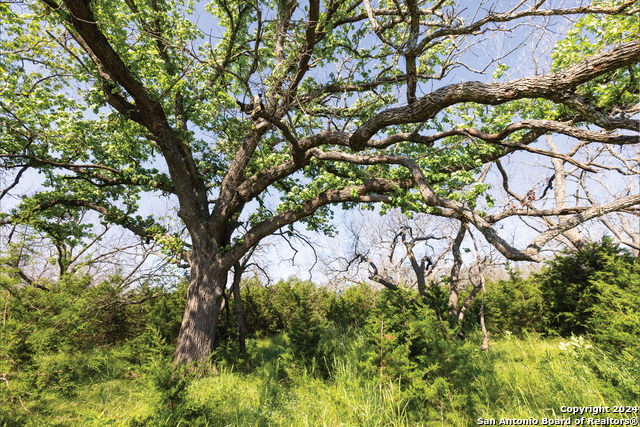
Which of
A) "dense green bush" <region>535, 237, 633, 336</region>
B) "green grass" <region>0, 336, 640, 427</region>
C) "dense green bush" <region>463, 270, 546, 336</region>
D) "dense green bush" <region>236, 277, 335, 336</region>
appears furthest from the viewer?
"dense green bush" <region>236, 277, 335, 336</region>

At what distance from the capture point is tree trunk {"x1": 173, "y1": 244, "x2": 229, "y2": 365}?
5.73 m

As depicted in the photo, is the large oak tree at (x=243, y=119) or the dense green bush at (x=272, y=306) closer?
the large oak tree at (x=243, y=119)

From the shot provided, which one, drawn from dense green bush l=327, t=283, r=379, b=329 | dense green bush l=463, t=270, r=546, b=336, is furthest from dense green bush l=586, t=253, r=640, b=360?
dense green bush l=327, t=283, r=379, b=329

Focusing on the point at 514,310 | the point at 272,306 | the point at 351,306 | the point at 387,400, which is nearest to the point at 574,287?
the point at 514,310

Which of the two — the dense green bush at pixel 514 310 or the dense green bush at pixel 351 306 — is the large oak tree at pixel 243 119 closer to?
the dense green bush at pixel 514 310

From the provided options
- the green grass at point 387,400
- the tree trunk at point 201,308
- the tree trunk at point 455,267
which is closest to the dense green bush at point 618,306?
the green grass at point 387,400

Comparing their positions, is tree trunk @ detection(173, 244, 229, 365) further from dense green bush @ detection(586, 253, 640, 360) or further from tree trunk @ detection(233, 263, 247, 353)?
dense green bush @ detection(586, 253, 640, 360)

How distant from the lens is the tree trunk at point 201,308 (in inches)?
225

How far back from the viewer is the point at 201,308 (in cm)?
595

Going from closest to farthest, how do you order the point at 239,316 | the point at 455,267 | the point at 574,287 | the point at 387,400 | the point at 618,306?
1. the point at 387,400
2. the point at 618,306
3. the point at 574,287
4. the point at 239,316
5. the point at 455,267

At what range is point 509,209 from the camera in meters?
4.74

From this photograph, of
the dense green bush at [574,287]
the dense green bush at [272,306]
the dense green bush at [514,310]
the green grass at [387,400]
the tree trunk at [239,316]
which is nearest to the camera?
the green grass at [387,400]

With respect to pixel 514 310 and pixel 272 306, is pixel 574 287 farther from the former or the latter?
pixel 272 306

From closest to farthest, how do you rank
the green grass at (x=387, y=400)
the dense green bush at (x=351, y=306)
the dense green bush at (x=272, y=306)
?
1. the green grass at (x=387, y=400)
2. the dense green bush at (x=272, y=306)
3. the dense green bush at (x=351, y=306)
